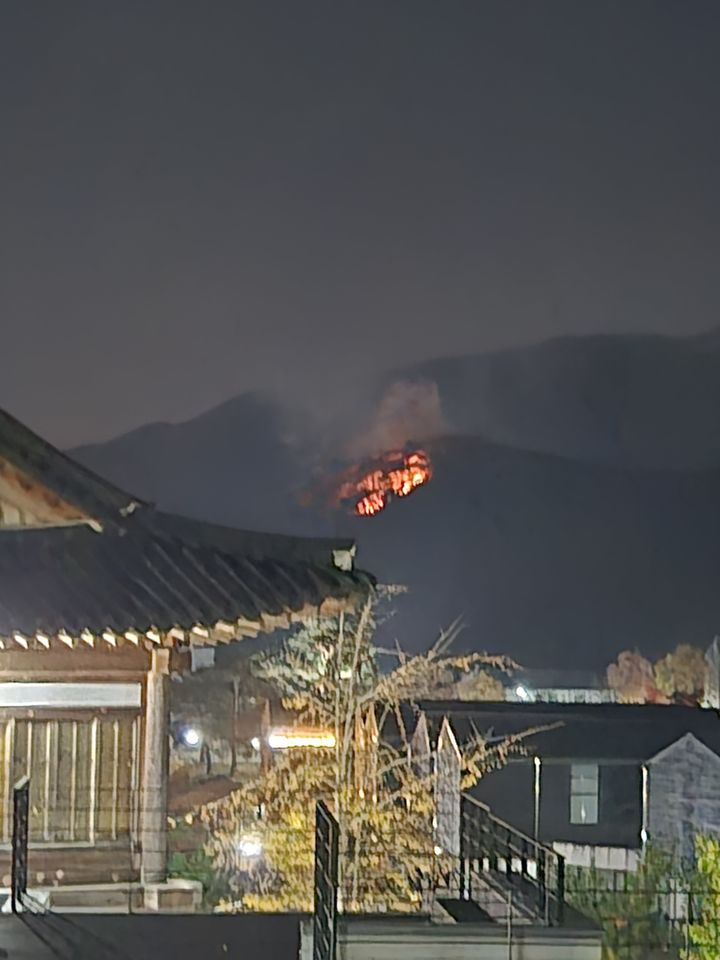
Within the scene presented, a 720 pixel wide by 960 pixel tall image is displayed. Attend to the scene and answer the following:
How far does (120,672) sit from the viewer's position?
89.0 inches

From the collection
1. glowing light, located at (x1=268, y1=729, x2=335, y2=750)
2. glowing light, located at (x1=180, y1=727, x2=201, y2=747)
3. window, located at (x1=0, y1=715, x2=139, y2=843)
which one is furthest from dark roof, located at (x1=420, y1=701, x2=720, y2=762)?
window, located at (x1=0, y1=715, x2=139, y2=843)

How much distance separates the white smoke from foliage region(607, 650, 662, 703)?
0.63 m

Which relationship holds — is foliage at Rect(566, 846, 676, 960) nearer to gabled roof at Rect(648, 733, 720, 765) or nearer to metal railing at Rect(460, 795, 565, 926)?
metal railing at Rect(460, 795, 565, 926)

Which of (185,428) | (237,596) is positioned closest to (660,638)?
(237,596)

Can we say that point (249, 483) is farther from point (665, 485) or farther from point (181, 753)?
point (665, 485)

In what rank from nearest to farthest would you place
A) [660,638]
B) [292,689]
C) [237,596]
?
[237,596] < [292,689] < [660,638]

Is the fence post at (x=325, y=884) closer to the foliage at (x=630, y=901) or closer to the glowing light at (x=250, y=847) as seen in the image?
the glowing light at (x=250, y=847)

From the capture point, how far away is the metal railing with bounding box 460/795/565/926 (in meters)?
2.39

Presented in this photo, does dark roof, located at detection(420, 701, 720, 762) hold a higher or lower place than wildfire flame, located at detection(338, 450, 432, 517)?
lower

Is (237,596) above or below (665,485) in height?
below

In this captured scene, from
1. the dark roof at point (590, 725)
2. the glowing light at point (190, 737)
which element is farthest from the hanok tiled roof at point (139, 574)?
the dark roof at point (590, 725)

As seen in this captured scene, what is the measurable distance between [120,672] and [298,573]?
0.40 meters

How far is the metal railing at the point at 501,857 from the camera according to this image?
2389 millimetres

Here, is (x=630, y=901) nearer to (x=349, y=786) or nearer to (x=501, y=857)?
(x=501, y=857)
